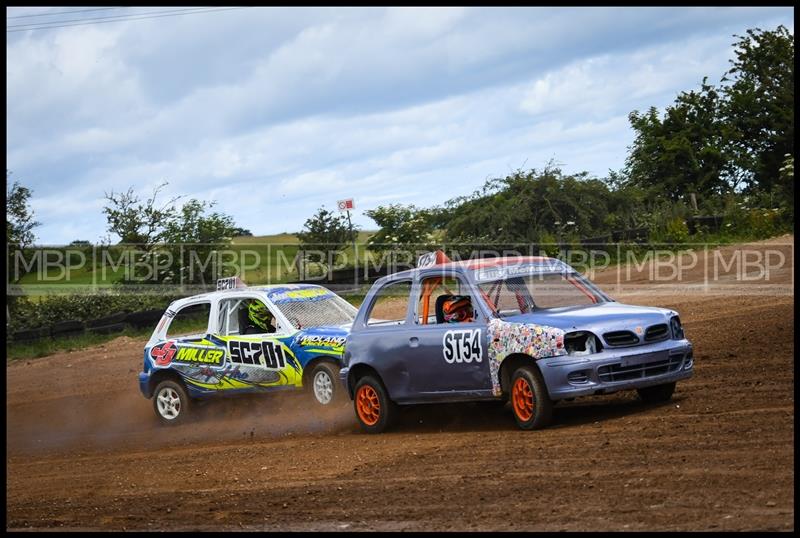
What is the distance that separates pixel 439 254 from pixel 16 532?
533cm

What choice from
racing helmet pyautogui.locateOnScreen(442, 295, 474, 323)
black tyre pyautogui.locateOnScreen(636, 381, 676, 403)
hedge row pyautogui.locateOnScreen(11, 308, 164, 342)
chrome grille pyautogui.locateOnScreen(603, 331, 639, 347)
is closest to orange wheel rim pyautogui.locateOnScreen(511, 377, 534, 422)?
chrome grille pyautogui.locateOnScreen(603, 331, 639, 347)

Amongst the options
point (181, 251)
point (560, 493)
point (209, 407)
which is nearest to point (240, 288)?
point (209, 407)

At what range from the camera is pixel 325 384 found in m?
14.2

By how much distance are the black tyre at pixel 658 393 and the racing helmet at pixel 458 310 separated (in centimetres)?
184

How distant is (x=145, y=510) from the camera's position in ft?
29.6

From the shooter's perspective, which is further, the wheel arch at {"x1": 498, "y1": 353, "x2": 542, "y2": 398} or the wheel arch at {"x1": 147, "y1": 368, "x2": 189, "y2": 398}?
the wheel arch at {"x1": 147, "y1": 368, "x2": 189, "y2": 398}

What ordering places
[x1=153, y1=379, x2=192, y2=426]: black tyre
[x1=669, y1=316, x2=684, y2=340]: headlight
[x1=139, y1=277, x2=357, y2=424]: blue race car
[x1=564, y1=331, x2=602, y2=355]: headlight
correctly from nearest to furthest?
[x1=564, y1=331, x2=602, y2=355]: headlight, [x1=669, y1=316, x2=684, y2=340]: headlight, [x1=139, y1=277, x2=357, y2=424]: blue race car, [x1=153, y1=379, x2=192, y2=426]: black tyre

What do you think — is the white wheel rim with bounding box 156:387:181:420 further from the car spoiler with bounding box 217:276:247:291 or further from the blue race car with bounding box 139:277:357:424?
the car spoiler with bounding box 217:276:247:291

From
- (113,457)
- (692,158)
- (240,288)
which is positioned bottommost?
(113,457)

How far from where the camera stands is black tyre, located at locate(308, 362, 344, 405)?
14062 mm

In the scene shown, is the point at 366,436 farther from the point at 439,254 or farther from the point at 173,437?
the point at 173,437

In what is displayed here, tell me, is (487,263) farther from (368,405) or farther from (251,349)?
(251,349)

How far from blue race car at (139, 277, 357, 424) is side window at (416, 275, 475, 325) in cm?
234

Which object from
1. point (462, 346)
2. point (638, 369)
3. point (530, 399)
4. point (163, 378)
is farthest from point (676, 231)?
point (530, 399)
